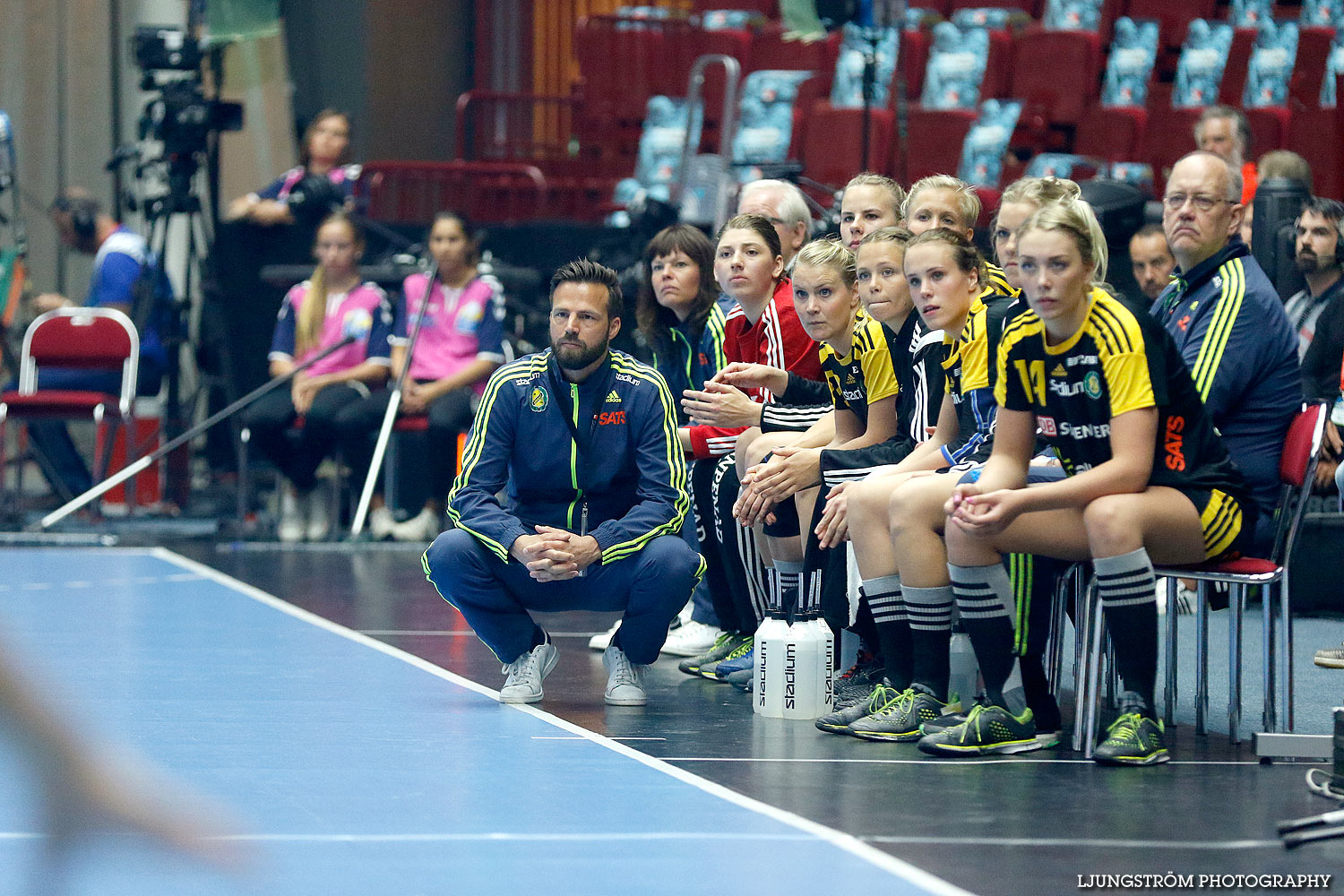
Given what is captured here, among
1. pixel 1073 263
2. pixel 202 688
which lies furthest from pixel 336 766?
pixel 1073 263

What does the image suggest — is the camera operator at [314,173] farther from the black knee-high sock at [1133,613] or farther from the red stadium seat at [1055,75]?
the black knee-high sock at [1133,613]

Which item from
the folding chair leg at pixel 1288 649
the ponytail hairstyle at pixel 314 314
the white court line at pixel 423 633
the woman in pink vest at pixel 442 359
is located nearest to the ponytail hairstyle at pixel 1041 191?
the folding chair leg at pixel 1288 649

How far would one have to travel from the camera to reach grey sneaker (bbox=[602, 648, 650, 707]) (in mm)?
4301

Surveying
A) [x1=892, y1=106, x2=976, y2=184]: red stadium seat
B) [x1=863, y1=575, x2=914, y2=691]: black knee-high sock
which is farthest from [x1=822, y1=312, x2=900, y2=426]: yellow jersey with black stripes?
[x1=892, y1=106, x2=976, y2=184]: red stadium seat

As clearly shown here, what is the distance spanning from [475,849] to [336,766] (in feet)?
2.42

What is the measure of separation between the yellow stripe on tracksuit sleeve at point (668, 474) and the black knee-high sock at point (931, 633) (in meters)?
0.68

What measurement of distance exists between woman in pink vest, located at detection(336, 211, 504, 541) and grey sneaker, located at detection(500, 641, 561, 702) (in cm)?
372

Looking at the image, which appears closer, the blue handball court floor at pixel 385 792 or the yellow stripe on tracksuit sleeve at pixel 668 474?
the blue handball court floor at pixel 385 792

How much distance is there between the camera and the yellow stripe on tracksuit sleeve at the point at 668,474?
13.9 feet

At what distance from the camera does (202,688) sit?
4441mm

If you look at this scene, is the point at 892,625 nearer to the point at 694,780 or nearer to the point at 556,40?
the point at 694,780

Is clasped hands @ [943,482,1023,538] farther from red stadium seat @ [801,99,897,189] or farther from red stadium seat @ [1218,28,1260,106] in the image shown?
red stadium seat @ [1218,28,1260,106]

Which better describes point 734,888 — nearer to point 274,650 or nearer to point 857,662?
point 857,662

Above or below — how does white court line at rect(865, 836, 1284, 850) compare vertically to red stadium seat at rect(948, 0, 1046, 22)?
below
